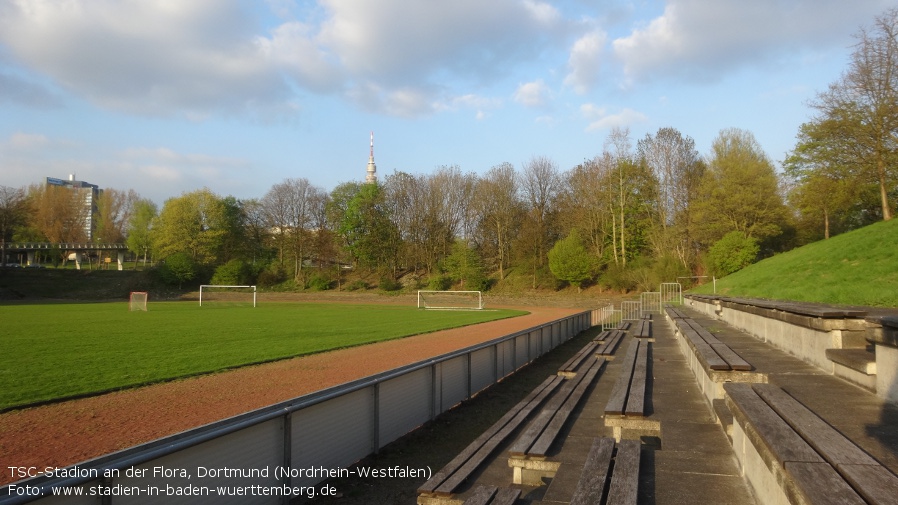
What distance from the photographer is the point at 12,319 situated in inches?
1109

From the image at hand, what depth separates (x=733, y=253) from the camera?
42031mm

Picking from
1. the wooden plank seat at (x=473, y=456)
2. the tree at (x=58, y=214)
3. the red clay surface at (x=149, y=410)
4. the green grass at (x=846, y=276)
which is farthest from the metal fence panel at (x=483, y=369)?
the tree at (x=58, y=214)

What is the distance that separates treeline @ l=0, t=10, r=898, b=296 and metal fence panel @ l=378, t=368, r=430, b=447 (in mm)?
26931

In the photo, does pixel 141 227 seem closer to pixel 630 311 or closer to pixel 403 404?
pixel 630 311

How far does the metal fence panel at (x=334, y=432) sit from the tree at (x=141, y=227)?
270 ft

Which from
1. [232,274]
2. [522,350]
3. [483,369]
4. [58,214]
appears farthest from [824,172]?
[58,214]

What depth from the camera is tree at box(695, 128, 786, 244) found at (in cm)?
4425

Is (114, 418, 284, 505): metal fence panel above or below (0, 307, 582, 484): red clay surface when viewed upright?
above

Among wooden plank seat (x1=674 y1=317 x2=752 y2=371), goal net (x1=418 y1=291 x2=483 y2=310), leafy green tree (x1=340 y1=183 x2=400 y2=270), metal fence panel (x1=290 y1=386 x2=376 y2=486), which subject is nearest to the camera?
wooden plank seat (x1=674 y1=317 x2=752 y2=371)

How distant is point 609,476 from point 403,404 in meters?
4.25

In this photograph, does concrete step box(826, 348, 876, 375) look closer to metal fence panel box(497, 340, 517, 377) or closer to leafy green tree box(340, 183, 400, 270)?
metal fence panel box(497, 340, 517, 377)

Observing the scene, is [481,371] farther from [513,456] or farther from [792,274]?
[792,274]

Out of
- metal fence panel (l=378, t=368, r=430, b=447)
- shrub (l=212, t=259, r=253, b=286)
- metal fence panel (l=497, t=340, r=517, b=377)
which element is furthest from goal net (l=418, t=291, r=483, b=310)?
metal fence panel (l=378, t=368, r=430, b=447)

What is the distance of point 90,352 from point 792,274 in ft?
70.8
